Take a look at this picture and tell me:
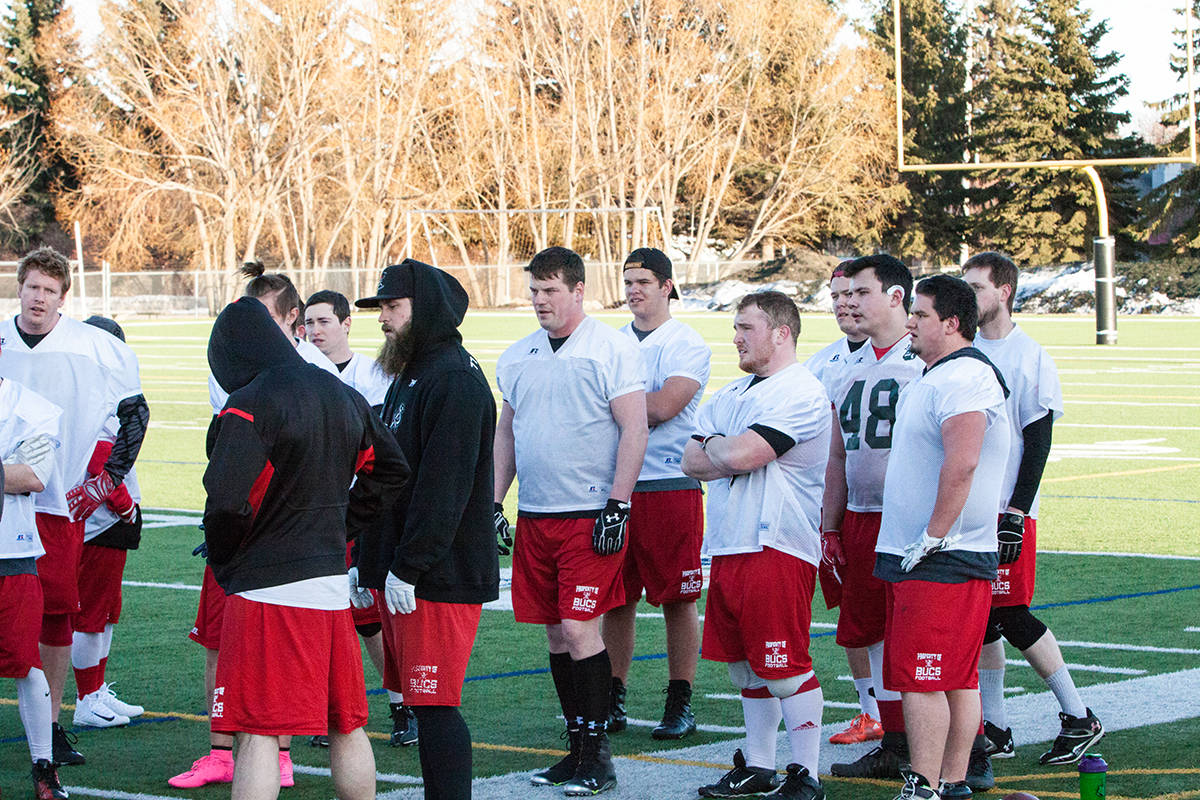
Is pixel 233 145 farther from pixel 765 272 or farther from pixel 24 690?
pixel 24 690

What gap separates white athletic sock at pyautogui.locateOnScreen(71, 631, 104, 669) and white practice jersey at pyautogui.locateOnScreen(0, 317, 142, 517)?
841mm

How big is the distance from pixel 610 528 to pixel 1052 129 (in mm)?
55977

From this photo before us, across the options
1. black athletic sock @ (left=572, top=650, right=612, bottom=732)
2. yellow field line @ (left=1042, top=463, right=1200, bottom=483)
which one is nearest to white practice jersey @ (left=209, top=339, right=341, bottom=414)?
black athletic sock @ (left=572, top=650, right=612, bottom=732)

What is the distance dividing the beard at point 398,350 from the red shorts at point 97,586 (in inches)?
86.6

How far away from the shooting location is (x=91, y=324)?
6949 millimetres

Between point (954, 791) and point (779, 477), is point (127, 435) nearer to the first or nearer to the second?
point (779, 477)

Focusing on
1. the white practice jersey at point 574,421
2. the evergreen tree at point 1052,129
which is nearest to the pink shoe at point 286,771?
the white practice jersey at point 574,421

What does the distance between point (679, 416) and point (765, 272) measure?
57923 mm

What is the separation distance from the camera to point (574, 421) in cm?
615

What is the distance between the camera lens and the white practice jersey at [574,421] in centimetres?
610

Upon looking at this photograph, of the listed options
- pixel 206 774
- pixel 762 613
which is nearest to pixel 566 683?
pixel 762 613

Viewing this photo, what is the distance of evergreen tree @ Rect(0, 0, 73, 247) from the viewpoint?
6938 cm

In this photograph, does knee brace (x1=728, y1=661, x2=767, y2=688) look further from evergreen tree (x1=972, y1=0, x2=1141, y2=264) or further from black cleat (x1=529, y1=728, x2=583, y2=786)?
evergreen tree (x1=972, y1=0, x2=1141, y2=264)

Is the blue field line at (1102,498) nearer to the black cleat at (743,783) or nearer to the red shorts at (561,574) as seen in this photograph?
the red shorts at (561,574)
